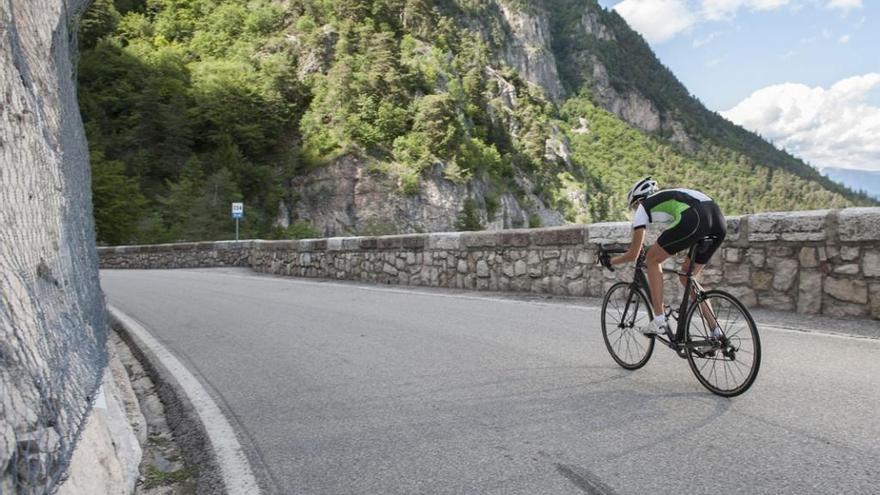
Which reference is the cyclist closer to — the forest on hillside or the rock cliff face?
the rock cliff face

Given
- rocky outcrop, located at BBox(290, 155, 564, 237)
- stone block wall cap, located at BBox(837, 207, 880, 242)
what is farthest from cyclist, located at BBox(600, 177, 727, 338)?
rocky outcrop, located at BBox(290, 155, 564, 237)

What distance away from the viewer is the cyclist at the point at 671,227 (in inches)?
159

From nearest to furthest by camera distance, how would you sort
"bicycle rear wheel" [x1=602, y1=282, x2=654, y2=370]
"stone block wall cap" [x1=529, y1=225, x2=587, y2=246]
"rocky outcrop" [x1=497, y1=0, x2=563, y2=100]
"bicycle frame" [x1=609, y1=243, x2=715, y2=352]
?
"bicycle frame" [x1=609, y1=243, x2=715, y2=352] → "bicycle rear wheel" [x1=602, y1=282, x2=654, y2=370] → "stone block wall cap" [x1=529, y1=225, x2=587, y2=246] → "rocky outcrop" [x1=497, y1=0, x2=563, y2=100]

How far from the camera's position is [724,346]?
3787 mm

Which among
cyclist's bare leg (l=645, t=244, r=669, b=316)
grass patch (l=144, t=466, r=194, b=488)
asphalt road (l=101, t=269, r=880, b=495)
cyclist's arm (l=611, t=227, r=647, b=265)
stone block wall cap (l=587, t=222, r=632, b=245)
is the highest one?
stone block wall cap (l=587, t=222, r=632, b=245)

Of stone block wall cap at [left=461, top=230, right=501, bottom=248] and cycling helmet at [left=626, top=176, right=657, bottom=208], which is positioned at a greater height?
cycling helmet at [left=626, top=176, right=657, bottom=208]

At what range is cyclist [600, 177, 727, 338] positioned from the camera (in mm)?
4027

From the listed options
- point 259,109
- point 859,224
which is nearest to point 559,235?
point 859,224

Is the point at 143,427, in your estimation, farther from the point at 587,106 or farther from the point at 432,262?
the point at 587,106

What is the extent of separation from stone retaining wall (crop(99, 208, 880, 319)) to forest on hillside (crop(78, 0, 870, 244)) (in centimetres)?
2441

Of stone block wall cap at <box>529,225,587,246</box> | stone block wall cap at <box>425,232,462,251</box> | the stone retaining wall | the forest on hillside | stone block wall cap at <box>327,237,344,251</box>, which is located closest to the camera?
the stone retaining wall

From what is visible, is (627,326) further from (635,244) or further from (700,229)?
(700,229)

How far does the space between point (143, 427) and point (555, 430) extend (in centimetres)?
251

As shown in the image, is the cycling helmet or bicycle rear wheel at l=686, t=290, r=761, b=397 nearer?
bicycle rear wheel at l=686, t=290, r=761, b=397
